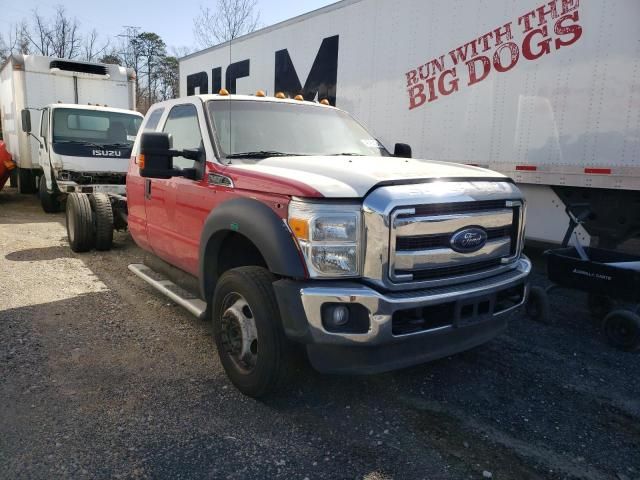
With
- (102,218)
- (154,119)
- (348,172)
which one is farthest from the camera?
(102,218)

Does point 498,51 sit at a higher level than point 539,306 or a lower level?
higher

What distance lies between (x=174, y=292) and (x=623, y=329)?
3761 mm

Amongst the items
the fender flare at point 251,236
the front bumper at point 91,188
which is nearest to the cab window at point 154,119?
the fender flare at point 251,236

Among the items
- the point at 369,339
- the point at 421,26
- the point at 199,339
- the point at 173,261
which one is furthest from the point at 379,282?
the point at 421,26

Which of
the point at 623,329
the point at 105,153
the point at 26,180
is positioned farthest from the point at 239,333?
the point at 26,180

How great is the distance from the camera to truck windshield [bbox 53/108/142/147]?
9.57 m

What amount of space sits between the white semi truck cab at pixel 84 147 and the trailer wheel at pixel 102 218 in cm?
126

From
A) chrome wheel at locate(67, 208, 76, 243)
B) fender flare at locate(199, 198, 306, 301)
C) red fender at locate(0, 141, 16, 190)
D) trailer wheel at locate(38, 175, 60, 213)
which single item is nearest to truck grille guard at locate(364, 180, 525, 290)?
fender flare at locate(199, 198, 306, 301)

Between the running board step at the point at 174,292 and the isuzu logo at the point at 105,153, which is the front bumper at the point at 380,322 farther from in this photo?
the isuzu logo at the point at 105,153

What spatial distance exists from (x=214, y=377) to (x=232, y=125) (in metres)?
1.91

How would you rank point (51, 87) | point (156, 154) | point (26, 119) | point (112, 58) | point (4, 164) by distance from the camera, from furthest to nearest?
point (112, 58), point (4, 164), point (51, 87), point (26, 119), point (156, 154)

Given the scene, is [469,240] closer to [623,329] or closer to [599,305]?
[623,329]

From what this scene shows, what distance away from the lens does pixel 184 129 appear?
14.2 feet

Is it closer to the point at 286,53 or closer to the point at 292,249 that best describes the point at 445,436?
the point at 292,249
